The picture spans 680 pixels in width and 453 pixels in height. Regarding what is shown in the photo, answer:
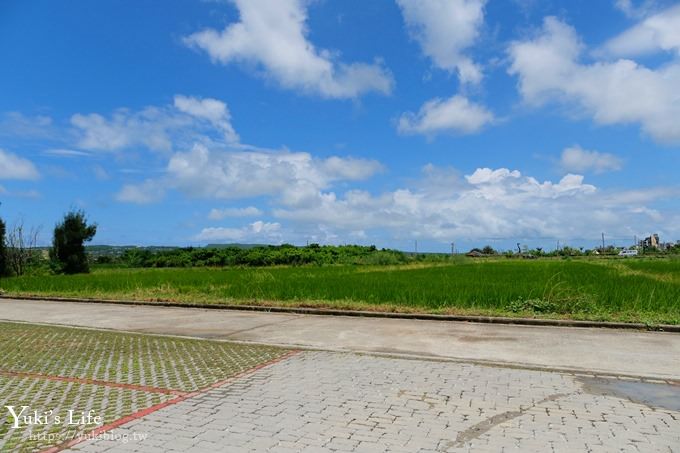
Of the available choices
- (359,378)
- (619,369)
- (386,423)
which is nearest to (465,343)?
(619,369)

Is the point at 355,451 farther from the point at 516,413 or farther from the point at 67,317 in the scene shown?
the point at 67,317

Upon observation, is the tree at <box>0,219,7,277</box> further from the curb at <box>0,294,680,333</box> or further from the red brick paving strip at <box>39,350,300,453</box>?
the red brick paving strip at <box>39,350,300,453</box>

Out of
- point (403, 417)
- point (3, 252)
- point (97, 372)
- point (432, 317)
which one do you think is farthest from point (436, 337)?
point (3, 252)

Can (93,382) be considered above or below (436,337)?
below

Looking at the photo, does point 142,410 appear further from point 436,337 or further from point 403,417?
point 436,337

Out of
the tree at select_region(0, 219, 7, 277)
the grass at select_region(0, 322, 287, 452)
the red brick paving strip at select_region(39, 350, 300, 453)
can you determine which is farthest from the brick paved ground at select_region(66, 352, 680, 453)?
the tree at select_region(0, 219, 7, 277)

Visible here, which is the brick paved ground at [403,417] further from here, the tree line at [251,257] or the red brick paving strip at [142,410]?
the tree line at [251,257]

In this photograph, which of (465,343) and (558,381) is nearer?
(558,381)

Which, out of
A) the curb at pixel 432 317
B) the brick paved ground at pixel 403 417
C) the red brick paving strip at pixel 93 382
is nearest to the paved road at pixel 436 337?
the curb at pixel 432 317

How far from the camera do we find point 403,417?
15.3 feet

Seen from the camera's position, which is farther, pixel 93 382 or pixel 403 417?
pixel 93 382

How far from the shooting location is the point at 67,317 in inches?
517

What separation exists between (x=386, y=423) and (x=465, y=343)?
4.36 metres

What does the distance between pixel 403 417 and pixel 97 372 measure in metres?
4.31
